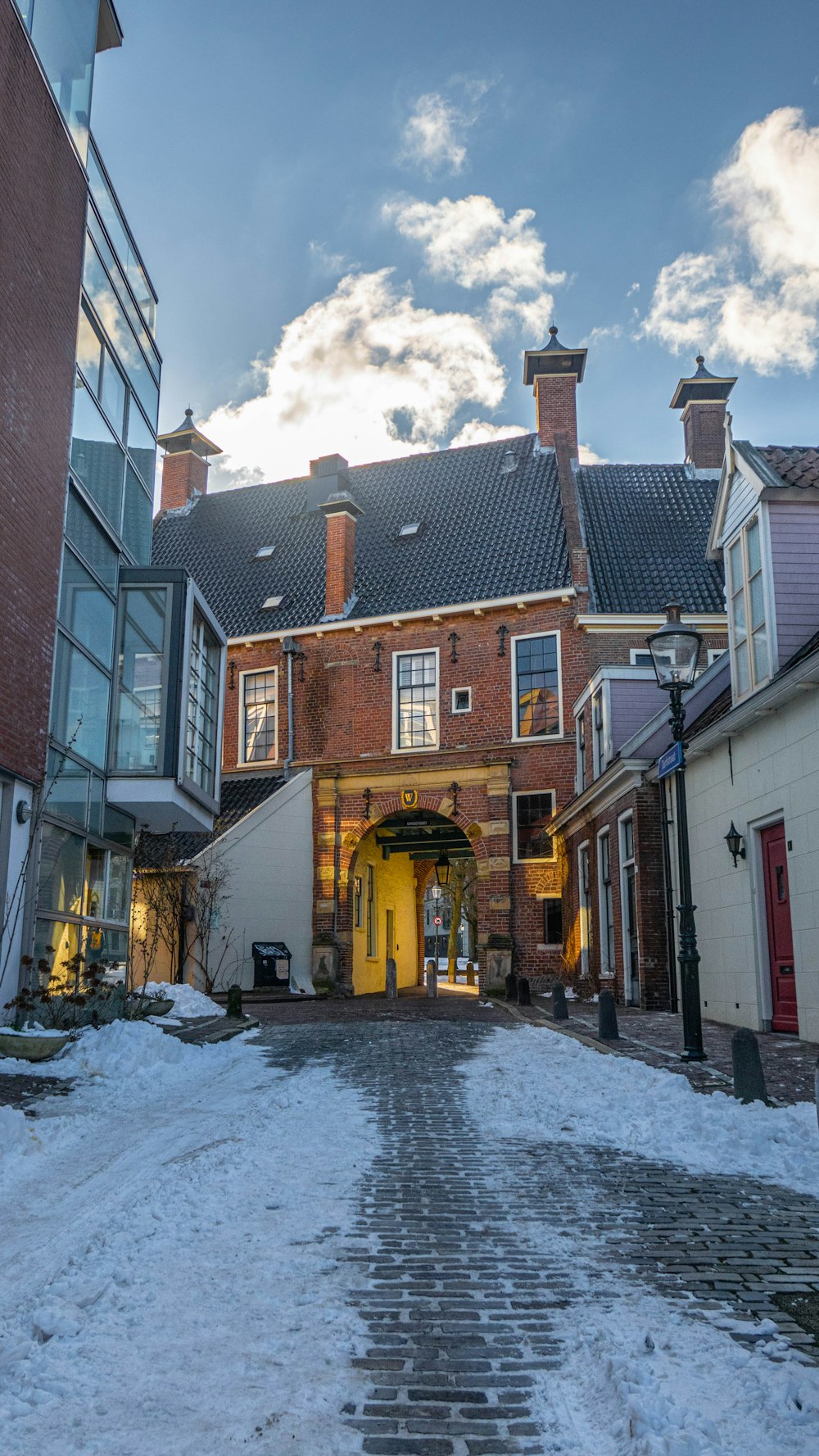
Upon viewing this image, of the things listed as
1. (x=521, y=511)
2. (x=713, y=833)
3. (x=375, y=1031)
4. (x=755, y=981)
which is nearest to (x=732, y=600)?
(x=713, y=833)

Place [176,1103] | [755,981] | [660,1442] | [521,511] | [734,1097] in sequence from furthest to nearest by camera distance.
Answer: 1. [521,511]
2. [755,981]
3. [176,1103]
4. [734,1097]
5. [660,1442]

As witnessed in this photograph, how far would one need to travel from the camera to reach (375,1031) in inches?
590

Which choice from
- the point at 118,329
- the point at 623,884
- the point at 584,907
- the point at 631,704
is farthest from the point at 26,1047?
the point at 584,907

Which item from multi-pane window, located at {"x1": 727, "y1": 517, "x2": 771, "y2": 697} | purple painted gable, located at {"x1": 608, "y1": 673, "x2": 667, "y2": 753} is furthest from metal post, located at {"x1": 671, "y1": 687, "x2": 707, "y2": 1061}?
purple painted gable, located at {"x1": 608, "y1": 673, "x2": 667, "y2": 753}

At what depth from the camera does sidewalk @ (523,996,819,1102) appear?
8183 millimetres

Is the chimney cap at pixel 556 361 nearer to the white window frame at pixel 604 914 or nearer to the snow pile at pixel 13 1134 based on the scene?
the white window frame at pixel 604 914

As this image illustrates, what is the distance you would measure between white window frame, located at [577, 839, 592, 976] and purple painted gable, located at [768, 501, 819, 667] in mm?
9726

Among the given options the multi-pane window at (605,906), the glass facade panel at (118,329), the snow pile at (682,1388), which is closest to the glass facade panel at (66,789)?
the glass facade panel at (118,329)

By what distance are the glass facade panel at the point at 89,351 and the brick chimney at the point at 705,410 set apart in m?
20.6

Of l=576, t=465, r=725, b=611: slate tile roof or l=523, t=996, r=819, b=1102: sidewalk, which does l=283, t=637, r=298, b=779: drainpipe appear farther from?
l=523, t=996, r=819, b=1102: sidewalk

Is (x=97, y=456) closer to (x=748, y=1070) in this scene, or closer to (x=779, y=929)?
(x=779, y=929)

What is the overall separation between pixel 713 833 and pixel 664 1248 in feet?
36.3

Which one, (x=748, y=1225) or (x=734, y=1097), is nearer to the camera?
(x=748, y=1225)

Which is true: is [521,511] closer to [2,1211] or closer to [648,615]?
[648,615]
